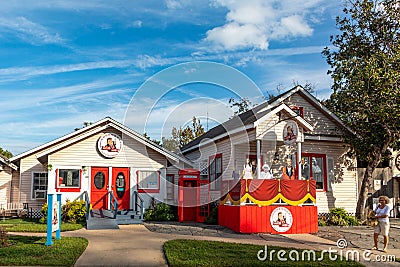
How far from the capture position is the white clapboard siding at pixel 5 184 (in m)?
23.7

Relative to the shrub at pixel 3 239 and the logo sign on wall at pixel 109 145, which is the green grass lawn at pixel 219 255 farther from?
the logo sign on wall at pixel 109 145

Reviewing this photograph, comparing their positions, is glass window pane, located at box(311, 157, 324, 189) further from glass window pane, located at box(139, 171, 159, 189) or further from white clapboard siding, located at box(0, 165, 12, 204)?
white clapboard siding, located at box(0, 165, 12, 204)

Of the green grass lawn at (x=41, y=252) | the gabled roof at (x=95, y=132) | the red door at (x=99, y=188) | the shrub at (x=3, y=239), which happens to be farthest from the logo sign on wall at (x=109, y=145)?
the shrub at (x=3, y=239)

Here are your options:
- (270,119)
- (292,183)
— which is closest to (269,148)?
(270,119)

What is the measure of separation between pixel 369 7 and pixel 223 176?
10608 millimetres

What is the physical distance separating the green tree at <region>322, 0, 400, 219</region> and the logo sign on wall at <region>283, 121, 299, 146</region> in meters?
3.44

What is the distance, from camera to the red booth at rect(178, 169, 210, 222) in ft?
64.2

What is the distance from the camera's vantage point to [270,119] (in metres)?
18.8

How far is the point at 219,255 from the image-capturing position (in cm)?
1066

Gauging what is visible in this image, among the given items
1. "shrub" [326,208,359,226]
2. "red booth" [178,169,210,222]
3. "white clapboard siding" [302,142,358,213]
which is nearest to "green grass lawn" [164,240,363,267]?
"red booth" [178,169,210,222]

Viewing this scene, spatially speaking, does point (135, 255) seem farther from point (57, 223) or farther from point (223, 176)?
point (223, 176)

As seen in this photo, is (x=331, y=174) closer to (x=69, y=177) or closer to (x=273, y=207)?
(x=273, y=207)

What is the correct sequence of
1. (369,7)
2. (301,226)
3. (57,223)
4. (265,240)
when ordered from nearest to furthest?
(57,223), (265,240), (301,226), (369,7)

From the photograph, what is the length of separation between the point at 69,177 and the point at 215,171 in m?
7.21
